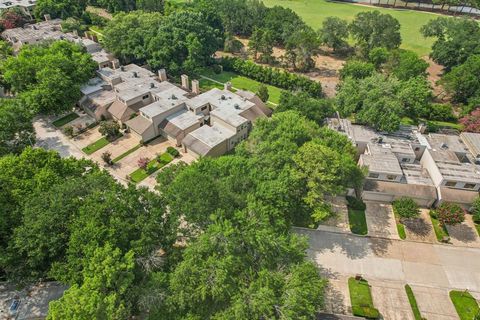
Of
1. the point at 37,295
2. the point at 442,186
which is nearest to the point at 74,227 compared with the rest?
the point at 37,295

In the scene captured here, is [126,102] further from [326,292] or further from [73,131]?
[326,292]

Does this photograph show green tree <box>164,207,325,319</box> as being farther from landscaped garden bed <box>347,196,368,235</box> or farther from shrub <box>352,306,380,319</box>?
landscaped garden bed <box>347,196,368,235</box>

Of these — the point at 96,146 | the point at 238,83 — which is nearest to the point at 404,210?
the point at 238,83

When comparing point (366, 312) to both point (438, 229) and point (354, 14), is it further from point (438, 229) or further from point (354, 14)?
point (354, 14)

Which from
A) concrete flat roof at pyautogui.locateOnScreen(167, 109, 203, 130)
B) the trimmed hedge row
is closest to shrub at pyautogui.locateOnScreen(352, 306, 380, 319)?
concrete flat roof at pyautogui.locateOnScreen(167, 109, 203, 130)

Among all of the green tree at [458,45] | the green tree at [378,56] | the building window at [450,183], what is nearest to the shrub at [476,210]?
the building window at [450,183]

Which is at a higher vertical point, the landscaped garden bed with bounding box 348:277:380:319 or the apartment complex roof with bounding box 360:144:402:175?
the apartment complex roof with bounding box 360:144:402:175
